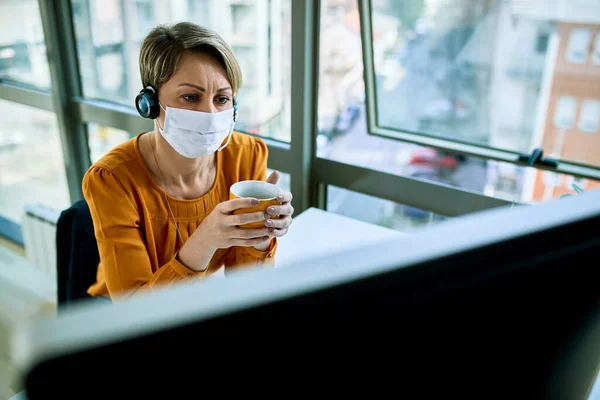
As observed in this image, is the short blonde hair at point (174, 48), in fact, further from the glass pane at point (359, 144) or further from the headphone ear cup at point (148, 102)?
the glass pane at point (359, 144)

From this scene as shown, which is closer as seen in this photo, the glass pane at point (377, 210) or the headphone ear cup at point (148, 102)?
the headphone ear cup at point (148, 102)

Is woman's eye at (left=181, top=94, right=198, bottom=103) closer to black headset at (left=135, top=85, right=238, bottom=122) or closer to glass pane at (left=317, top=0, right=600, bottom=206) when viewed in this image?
black headset at (left=135, top=85, right=238, bottom=122)

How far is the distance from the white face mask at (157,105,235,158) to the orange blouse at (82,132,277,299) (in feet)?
0.36

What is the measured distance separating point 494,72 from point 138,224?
126 cm

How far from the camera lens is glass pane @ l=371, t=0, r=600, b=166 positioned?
1650mm

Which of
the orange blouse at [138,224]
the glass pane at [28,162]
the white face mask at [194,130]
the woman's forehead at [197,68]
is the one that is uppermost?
the woman's forehead at [197,68]

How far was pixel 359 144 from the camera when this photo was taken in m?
2.18

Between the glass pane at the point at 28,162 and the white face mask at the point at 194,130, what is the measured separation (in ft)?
6.42

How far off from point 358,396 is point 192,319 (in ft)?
0.54

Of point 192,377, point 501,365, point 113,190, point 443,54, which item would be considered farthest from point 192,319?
point 443,54

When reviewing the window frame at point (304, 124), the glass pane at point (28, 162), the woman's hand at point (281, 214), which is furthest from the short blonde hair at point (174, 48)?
the glass pane at point (28, 162)

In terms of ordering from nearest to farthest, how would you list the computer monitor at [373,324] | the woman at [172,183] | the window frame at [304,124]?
the computer monitor at [373,324] < the woman at [172,183] < the window frame at [304,124]

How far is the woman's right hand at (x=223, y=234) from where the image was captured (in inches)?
43.6

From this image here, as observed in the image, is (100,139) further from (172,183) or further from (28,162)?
(172,183)
